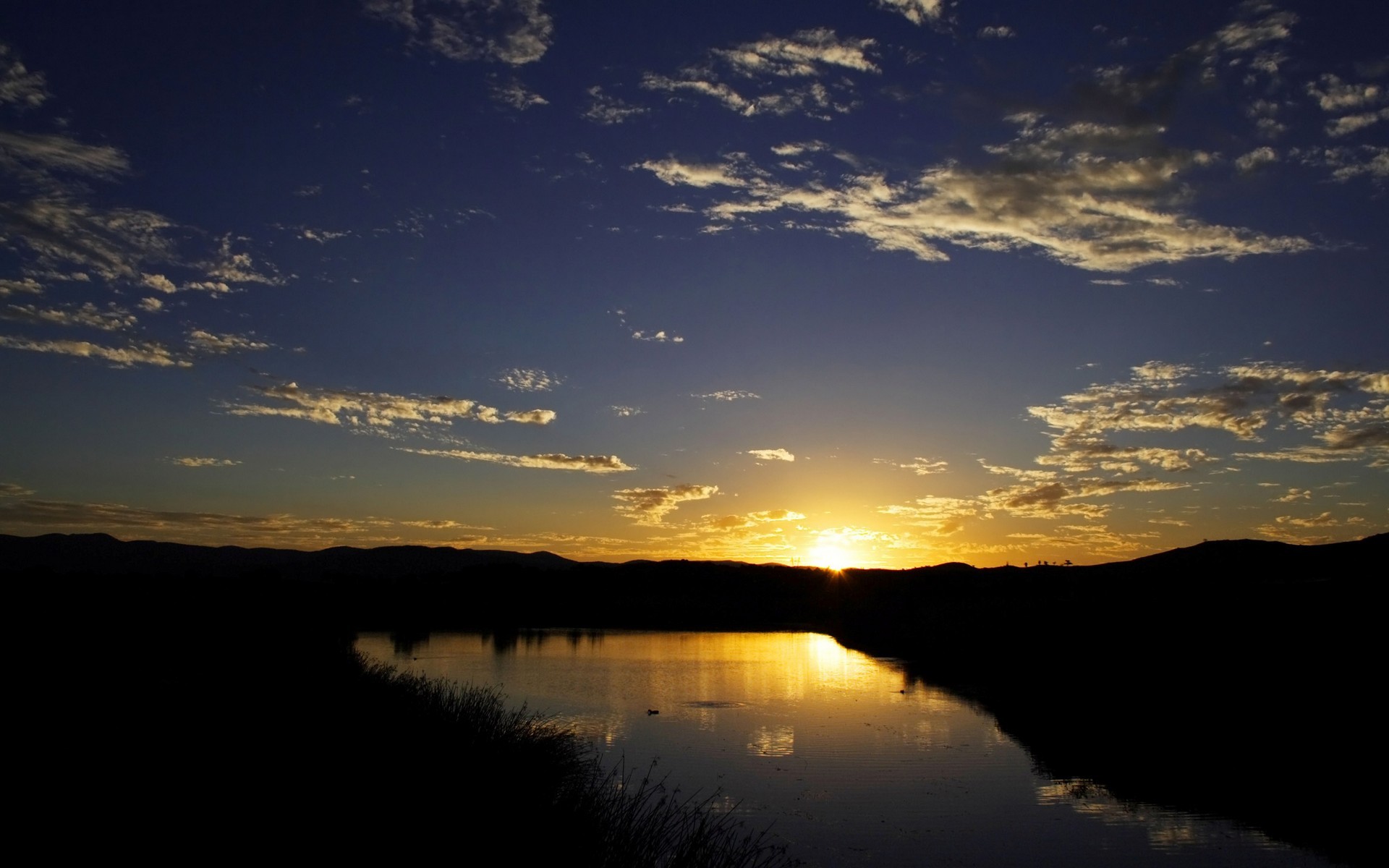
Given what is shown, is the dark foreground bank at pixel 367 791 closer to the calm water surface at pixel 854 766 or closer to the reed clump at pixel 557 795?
the reed clump at pixel 557 795

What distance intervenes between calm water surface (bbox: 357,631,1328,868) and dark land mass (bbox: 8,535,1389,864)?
191 centimetres

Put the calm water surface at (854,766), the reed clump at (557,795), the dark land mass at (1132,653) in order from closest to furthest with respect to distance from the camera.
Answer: the reed clump at (557,795), the calm water surface at (854,766), the dark land mass at (1132,653)

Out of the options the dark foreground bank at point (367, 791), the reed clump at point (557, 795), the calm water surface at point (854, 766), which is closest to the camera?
the dark foreground bank at point (367, 791)

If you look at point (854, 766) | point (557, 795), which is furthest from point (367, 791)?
point (854, 766)

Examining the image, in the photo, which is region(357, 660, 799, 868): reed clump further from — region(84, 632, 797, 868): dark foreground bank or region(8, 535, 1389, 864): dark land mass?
region(8, 535, 1389, 864): dark land mass

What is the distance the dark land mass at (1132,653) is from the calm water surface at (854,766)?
1912 millimetres

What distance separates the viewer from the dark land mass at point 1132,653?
22.2 metres

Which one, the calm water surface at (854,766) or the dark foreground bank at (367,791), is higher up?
the dark foreground bank at (367,791)

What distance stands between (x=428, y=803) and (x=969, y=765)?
16.8 meters

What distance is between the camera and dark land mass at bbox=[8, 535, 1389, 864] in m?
22.2

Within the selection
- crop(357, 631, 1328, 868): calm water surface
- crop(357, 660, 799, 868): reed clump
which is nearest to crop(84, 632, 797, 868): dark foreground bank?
crop(357, 660, 799, 868): reed clump

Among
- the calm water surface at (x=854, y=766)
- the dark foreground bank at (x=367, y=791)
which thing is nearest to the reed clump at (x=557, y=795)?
the dark foreground bank at (x=367, y=791)

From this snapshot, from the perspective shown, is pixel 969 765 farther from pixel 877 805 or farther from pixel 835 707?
pixel 835 707

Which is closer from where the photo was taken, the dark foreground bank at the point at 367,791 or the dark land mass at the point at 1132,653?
the dark foreground bank at the point at 367,791
